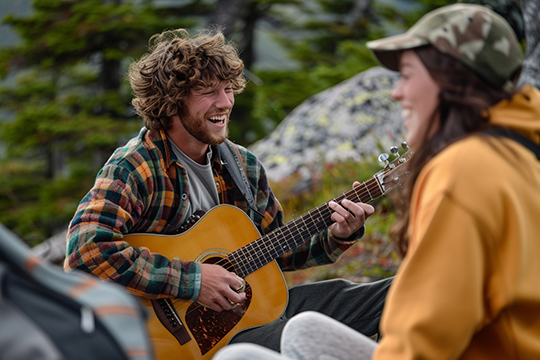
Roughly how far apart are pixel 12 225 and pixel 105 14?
13.7ft

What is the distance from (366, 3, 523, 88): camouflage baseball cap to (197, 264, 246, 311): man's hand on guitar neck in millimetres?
1503

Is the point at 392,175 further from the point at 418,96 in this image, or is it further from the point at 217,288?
the point at 418,96

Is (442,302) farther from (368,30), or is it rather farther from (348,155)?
(368,30)

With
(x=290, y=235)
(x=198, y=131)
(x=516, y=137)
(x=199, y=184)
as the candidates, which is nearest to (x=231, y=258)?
(x=290, y=235)

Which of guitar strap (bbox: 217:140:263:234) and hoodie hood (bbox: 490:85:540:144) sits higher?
hoodie hood (bbox: 490:85:540:144)

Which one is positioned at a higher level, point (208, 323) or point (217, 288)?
point (217, 288)

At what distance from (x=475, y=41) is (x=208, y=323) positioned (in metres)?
1.80

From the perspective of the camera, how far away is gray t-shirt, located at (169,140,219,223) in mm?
2650

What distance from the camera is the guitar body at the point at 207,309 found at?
237 cm

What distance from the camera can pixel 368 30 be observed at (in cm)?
1061

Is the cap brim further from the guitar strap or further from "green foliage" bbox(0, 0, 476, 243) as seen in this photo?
"green foliage" bbox(0, 0, 476, 243)

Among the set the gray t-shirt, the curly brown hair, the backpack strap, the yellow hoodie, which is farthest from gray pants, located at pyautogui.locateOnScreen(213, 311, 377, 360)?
the curly brown hair

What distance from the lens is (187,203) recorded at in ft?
8.43

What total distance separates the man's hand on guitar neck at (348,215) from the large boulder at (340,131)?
11.1 ft
